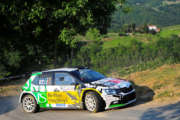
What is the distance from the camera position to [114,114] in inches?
344

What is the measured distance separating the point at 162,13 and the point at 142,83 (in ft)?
367

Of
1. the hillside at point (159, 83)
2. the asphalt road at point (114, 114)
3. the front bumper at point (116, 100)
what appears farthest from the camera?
the hillside at point (159, 83)

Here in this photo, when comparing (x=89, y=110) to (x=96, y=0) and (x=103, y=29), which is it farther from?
(x=103, y=29)

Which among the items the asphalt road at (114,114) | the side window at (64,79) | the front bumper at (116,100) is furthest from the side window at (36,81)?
the front bumper at (116,100)

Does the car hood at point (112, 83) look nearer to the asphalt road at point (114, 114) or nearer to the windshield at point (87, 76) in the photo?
the windshield at point (87, 76)

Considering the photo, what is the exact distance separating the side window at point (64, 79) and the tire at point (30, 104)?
51.8 inches

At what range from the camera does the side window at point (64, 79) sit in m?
9.70

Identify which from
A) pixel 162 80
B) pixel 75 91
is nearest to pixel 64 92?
pixel 75 91

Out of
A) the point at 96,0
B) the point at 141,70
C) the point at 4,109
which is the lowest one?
the point at 4,109

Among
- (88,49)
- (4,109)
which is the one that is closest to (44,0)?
(4,109)

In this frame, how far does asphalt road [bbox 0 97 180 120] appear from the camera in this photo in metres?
8.03

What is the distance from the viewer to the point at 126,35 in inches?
2060

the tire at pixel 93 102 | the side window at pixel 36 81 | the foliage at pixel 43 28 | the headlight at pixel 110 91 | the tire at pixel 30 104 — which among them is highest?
the foliage at pixel 43 28

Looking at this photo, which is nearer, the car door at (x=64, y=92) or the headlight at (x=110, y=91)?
the headlight at (x=110, y=91)
